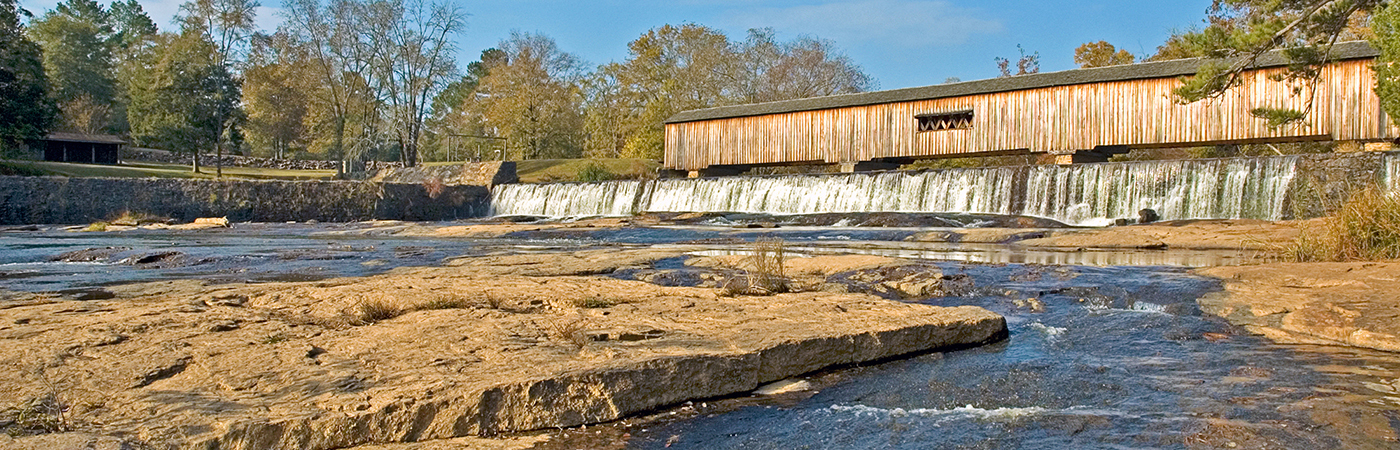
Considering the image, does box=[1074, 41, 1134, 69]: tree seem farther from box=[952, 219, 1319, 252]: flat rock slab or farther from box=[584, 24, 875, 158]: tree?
box=[952, 219, 1319, 252]: flat rock slab

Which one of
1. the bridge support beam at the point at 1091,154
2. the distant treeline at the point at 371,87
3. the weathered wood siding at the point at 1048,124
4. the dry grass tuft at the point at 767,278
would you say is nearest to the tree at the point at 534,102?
the distant treeline at the point at 371,87

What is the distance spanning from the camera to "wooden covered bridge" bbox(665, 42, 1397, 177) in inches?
954

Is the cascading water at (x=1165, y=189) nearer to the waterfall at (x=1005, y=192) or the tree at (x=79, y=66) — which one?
the waterfall at (x=1005, y=192)

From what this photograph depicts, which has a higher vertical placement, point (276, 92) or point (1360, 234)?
point (276, 92)

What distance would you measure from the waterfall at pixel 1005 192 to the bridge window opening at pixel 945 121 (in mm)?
7001

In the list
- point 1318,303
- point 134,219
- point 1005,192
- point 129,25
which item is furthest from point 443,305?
point 129,25

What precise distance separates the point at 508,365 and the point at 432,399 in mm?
505

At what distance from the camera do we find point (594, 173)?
4012 centimetres

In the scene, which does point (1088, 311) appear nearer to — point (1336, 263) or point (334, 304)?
point (1336, 263)

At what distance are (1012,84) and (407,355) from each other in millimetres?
28838

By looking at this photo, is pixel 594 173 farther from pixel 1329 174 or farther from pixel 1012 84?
pixel 1329 174

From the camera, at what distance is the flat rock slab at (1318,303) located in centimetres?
518

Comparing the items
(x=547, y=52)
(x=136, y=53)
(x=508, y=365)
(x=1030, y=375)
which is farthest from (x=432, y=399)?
(x=136, y=53)

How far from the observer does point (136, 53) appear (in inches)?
2751
